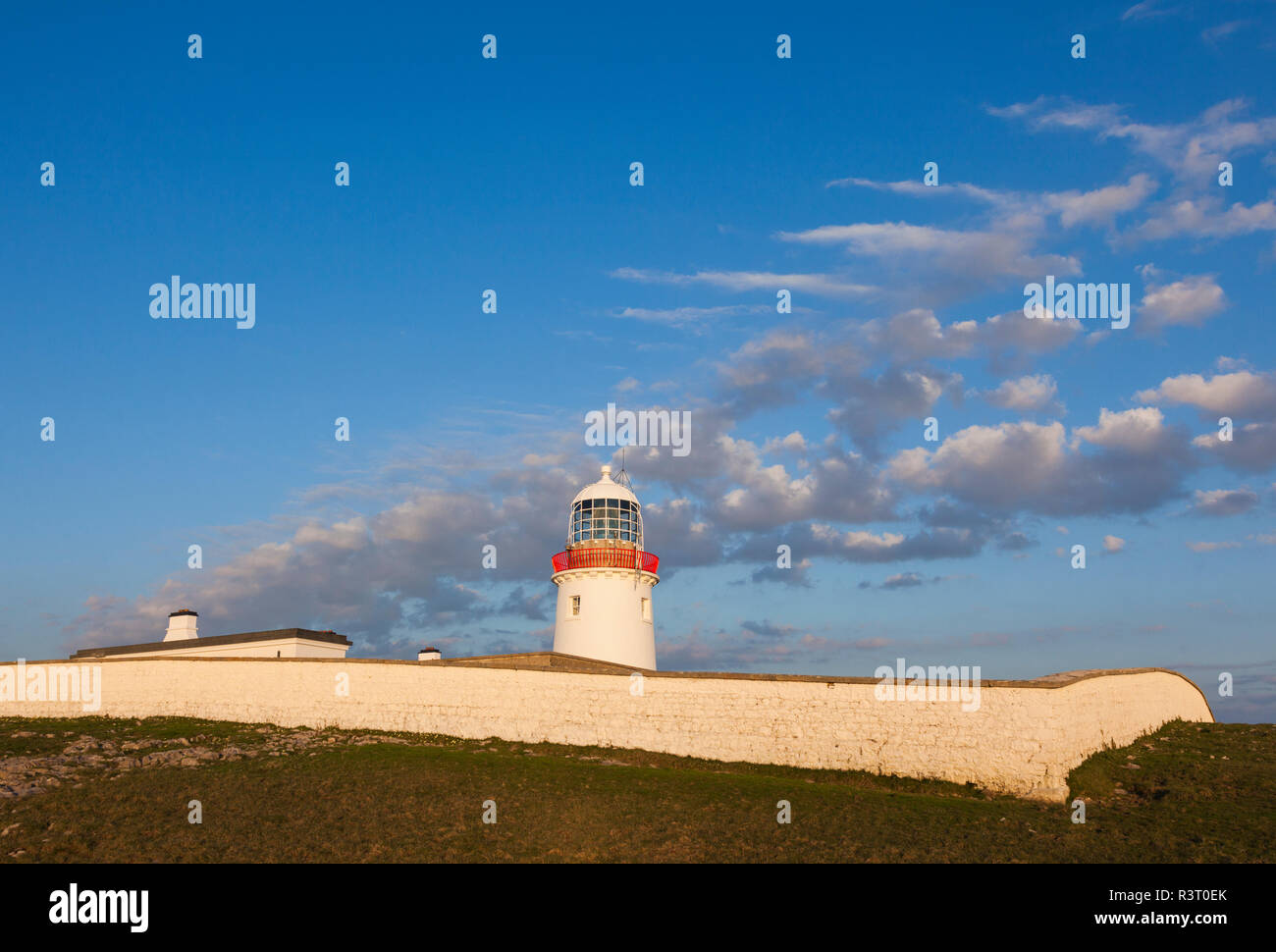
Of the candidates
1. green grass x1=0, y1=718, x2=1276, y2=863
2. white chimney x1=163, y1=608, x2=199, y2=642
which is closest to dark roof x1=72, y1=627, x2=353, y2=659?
white chimney x1=163, y1=608, x2=199, y2=642

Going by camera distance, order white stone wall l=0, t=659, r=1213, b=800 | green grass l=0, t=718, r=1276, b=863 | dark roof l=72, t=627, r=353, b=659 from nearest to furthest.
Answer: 1. green grass l=0, t=718, r=1276, b=863
2. white stone wall l=0, t=659, r=1213, b=800
3. dark roof l=72, t=627, r=353, b=659

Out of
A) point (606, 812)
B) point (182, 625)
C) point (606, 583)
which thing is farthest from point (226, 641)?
point (606, 812)

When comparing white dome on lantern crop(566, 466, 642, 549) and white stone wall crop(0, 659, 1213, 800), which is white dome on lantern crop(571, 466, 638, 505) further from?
white stone wall crop(0, 659, 1213, 800)

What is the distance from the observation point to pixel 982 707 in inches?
820

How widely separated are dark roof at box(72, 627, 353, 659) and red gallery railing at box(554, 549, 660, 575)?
31.9ft

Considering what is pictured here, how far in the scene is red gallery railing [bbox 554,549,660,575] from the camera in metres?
33.3

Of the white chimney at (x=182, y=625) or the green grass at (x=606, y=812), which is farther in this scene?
the white chimney at (x=182, y=625)

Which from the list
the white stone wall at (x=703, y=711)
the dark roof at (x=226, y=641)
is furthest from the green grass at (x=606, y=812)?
the dark roof at (x=226, y=641)

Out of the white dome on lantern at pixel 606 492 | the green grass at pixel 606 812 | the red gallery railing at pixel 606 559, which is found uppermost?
the white dome on lantern at pixel 606 492

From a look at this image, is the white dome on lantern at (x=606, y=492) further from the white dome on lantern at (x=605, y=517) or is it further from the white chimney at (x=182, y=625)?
the white chimney at (x=182, y=625)

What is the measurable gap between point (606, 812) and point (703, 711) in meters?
7.26

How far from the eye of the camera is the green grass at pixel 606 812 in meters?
14.6
